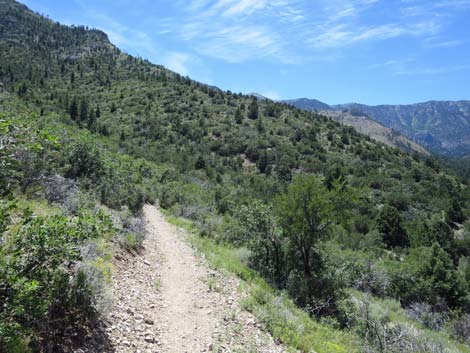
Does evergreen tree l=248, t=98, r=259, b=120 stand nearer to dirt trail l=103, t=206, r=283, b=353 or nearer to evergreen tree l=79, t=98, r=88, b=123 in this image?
evergreen tree l=79, t=98, r=88, b=123

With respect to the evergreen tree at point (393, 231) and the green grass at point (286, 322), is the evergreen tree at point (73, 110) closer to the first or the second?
the evergreen tree at point (393, 231)

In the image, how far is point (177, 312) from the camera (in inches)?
261

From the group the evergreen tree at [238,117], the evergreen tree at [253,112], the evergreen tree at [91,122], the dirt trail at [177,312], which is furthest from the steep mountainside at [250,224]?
the evergreen tree at [253,112]

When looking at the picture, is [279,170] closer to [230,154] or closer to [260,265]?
[230,154]

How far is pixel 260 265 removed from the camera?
1190 cm

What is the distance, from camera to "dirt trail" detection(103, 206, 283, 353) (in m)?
5.41

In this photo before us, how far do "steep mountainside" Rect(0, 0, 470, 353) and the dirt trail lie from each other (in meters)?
0.28

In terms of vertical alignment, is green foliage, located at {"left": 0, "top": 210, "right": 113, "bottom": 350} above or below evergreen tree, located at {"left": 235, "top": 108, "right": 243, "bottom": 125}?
below

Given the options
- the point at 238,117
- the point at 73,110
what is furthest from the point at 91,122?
the point at 238,117

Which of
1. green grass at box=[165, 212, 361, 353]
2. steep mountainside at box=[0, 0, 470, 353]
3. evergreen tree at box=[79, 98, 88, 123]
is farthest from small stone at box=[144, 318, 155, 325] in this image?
evergreen tree at box=[79, 98, 88, 123]

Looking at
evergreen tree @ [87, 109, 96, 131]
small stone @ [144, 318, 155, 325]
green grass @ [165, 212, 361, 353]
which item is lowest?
green grass @ [165, 212, 361, 353]

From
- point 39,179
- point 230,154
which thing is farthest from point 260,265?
point 230,154

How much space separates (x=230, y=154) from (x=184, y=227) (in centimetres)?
2806

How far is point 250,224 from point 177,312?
20.3 ft
